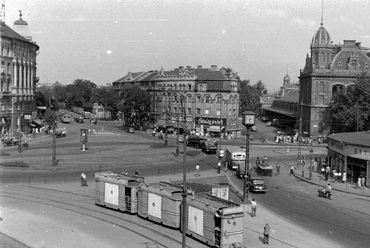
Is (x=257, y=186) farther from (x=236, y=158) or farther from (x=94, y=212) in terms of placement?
(x=94, y=212)

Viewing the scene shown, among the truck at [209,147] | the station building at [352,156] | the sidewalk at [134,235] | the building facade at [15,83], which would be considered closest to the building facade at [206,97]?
the truck at [209,147]

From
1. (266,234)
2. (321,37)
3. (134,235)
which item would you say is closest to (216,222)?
(266,234)

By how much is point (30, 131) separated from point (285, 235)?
6339cm

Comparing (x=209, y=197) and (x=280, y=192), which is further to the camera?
(x=280, y=192)

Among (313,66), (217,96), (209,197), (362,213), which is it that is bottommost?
(362,213)

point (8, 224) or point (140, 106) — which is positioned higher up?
point (140, 106)

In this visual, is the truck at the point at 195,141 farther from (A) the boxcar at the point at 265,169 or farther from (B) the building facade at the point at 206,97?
(B) the building facade at the point at 206,97

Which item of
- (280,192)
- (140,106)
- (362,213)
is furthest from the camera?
(140,106)

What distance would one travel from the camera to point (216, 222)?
22703mm

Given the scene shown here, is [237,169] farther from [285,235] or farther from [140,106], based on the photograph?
[140,106]

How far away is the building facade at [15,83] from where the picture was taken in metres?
69.3

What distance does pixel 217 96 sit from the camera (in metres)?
89.3

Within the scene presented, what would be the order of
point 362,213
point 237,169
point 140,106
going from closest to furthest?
point 362,213
point 237,169
point 140,106

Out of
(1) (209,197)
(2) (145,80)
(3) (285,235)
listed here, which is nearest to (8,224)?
(1) (209,197)
